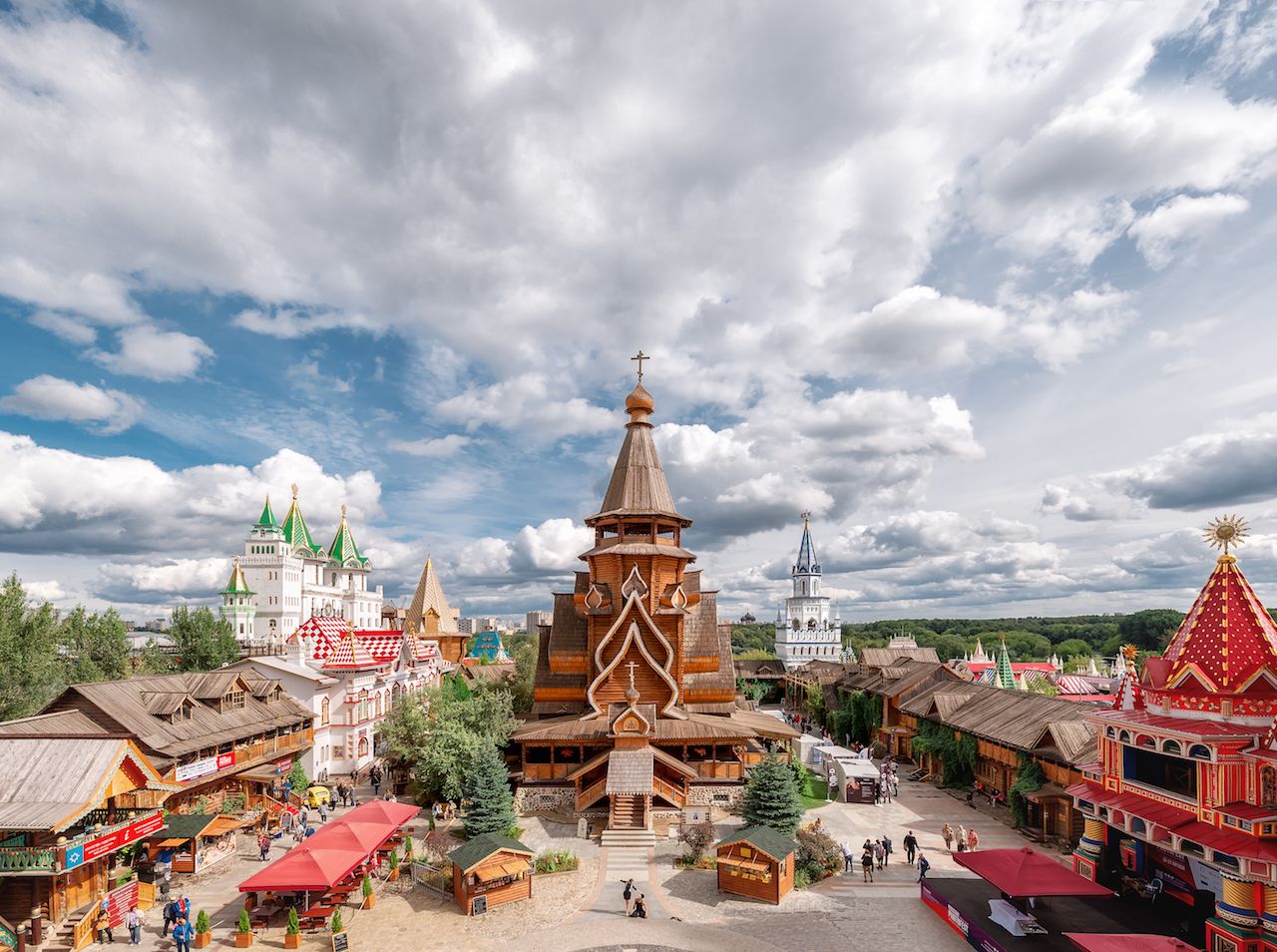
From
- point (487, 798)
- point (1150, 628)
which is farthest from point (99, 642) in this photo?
point (1150, 628)

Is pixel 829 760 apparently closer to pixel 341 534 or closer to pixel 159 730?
pixel 159 730

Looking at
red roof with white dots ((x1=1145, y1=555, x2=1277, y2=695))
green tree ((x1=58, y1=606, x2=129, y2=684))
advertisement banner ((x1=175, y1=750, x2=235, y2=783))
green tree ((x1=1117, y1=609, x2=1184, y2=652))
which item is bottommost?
green tree ((x1=1117, y1=609, x2=1184, y2=652))

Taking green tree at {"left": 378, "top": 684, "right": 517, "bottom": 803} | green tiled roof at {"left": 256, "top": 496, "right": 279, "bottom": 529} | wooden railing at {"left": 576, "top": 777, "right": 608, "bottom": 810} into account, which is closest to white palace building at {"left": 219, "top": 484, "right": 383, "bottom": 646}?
green tiled roof at {"left": 256, "top": 496, "right": 279, "bottom": 529}

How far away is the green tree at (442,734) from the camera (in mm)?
29297

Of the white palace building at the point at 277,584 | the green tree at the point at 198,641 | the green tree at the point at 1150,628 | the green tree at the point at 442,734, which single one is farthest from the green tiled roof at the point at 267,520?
the green tree at the point at 1150,628

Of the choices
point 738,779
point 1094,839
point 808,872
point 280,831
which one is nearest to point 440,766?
point 280,831

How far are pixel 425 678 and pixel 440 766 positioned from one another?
28474mm

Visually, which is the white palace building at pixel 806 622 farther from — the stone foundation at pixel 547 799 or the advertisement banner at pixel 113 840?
the advertisement banner at pixel 113 840

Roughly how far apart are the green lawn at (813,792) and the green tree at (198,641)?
162 ft

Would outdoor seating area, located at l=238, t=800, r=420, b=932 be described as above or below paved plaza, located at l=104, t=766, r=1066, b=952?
above

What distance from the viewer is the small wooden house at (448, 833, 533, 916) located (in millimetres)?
21219

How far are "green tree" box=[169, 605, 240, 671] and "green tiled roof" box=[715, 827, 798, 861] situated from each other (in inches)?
2056

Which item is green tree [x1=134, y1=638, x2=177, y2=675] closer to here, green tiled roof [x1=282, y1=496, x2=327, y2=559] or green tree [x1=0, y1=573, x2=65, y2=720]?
green tree [x1=0, y1=573, x2=65, y2=720]

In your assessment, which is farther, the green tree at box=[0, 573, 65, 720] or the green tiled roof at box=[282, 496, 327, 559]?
the green tiled roof at box=[282, 496, 327, 559]
